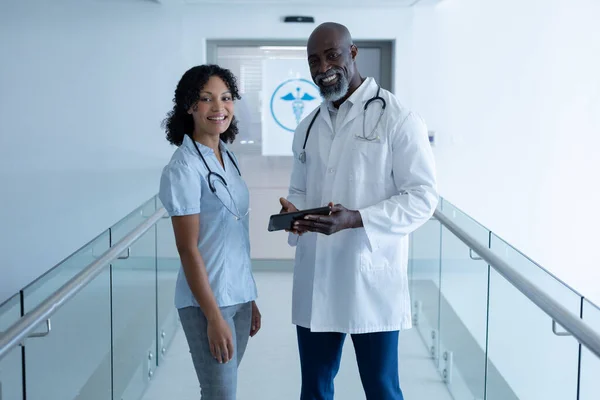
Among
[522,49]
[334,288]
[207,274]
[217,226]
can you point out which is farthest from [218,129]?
[522,49]

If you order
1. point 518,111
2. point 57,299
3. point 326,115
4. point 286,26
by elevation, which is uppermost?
point 286,26

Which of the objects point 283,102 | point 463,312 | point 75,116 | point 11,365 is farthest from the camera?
point 283,102

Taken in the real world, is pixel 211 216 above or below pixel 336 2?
below

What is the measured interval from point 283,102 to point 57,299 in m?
4.81

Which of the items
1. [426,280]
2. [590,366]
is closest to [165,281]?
[426,280]

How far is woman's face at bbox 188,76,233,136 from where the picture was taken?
2240 mm

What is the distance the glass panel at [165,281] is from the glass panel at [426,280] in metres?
1.67

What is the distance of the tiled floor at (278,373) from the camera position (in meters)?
3.81

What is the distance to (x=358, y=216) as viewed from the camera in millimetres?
2197

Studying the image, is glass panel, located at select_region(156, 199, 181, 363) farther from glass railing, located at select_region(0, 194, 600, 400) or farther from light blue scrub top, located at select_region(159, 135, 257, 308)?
light blue scrub top, located at select_region(159, 135, 257, 308)

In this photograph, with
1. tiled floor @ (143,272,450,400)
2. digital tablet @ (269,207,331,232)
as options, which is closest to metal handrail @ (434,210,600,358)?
digital tablet @ (269,207,331,232)

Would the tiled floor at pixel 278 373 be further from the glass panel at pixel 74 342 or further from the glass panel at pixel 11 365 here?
the glass panel at pixel 11 365

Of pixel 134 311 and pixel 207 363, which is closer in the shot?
pixel 207 363

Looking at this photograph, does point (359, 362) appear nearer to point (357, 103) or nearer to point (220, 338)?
point (220, 338)
